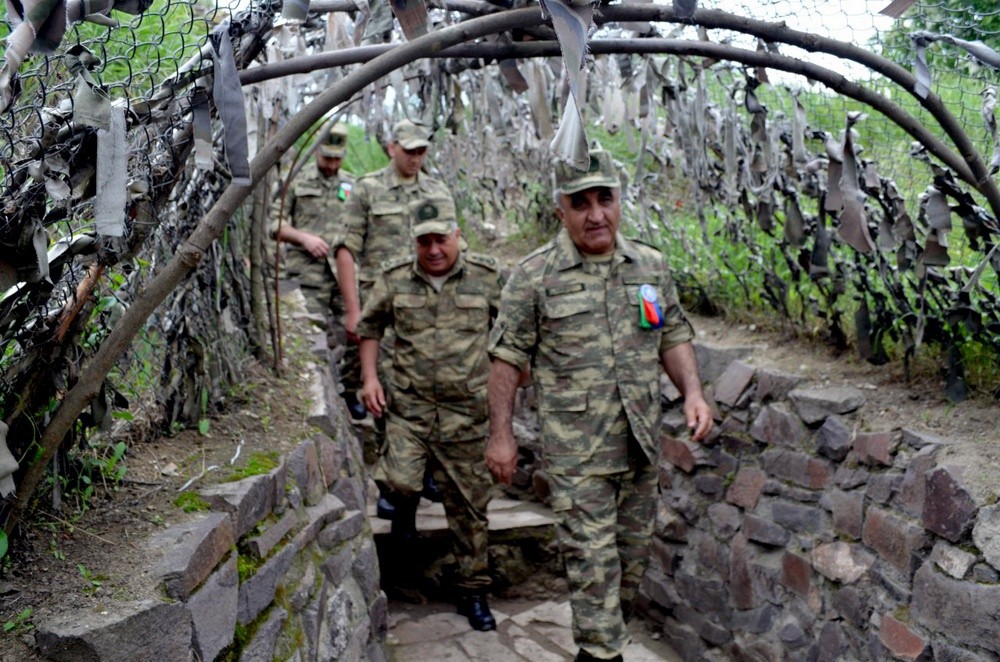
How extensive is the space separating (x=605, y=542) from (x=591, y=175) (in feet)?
4.62

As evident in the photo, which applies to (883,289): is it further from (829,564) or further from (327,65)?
(327,65)

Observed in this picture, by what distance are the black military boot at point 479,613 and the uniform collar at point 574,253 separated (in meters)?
1.86

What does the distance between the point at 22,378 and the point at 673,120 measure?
10.8ft

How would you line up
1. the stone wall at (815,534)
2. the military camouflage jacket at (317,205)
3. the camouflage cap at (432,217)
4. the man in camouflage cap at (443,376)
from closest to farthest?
the stone wall at (815,534)
the camouflage cap at (432,217)
the man in camouflage cap at (443,376)
the military camouflage jacket at (317,205)

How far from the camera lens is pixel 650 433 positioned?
3.93m

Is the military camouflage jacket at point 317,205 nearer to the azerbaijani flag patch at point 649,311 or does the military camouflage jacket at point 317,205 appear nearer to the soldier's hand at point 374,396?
the soldier's hand at point 374,396

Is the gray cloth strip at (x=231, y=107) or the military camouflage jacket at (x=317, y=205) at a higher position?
the gray cloth strip at (x=231, y=107)

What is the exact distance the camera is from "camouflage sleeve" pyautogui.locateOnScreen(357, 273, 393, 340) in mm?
4855

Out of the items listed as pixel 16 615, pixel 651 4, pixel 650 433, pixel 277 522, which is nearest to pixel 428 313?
pixel 650 433

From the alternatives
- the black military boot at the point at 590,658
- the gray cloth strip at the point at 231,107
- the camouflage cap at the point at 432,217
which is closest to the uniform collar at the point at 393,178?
the camouflage cap at the point at 432,217

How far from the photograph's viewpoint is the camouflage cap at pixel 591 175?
3859mm

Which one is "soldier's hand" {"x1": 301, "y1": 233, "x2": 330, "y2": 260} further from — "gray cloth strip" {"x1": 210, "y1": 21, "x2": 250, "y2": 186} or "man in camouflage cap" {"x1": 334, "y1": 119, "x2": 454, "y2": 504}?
"gray cloth strip" {"x1": 210, "y1": 21, "x2": 250, "y2": 186}

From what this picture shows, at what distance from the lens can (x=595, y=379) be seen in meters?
3.95

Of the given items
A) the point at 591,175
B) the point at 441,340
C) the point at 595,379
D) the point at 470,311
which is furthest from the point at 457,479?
the point at 591,175
